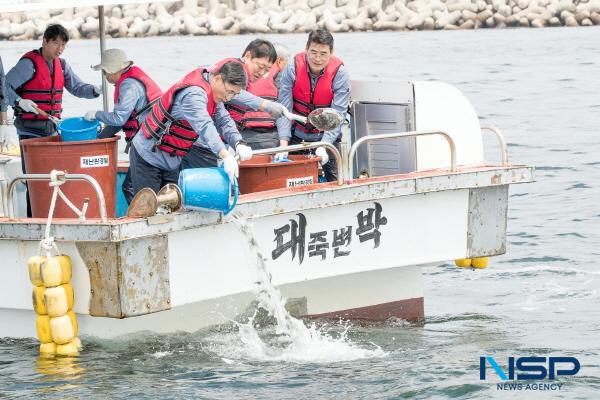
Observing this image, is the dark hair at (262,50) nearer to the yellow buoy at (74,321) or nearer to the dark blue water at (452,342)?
the dark blue water at (452,342)

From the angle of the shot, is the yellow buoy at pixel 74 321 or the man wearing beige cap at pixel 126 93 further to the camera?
the man wearing beige cap at pixel 126 93

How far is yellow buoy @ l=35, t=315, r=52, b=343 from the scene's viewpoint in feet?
26.7

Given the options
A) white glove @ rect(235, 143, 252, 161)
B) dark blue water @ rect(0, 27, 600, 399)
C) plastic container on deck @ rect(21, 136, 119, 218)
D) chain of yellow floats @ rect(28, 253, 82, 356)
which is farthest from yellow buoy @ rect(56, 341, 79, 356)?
white glove @ rect(235, 143, 252, 161)

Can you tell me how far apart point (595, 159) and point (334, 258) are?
36.4 ft

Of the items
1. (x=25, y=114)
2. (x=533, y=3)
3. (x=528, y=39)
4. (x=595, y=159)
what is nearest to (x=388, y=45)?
(x=528, y=39)

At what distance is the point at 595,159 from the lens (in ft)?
64.0

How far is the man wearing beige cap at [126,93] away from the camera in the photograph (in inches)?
362

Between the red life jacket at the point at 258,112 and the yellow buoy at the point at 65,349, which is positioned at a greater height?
the red life jacket at the point at 258,112

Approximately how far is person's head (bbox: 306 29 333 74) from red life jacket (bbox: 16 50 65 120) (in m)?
2.14

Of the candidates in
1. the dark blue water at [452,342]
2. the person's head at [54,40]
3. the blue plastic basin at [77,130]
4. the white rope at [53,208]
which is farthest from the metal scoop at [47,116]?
the dark blue water at [452,342]

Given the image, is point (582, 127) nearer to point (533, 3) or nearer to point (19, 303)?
point (19, 303)

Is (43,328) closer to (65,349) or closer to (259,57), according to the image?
(65,349)

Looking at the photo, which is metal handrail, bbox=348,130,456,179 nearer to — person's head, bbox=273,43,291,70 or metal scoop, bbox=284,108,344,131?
metal scoop, bbox=284,108,344,131

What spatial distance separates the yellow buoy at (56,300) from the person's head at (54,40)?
9.53ft
